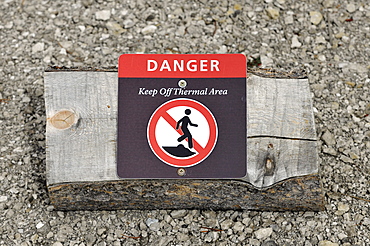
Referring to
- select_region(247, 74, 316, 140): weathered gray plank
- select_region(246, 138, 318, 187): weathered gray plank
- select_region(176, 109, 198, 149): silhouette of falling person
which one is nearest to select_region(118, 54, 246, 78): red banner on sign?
select_region(247, 74, 316, 140): weathered gray plank

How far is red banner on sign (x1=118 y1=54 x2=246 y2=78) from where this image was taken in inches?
94.5

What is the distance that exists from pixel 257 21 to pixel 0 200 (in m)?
2.18

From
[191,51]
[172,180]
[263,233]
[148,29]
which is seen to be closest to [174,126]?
[172,180]

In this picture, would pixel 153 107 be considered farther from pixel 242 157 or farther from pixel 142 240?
pixel 142 240

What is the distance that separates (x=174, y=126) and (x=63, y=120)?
1.94 feet

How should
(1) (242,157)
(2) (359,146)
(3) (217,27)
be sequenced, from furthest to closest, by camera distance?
1. (3) (217,27)
2. (2) (359,146)
3. (1) (242,157)

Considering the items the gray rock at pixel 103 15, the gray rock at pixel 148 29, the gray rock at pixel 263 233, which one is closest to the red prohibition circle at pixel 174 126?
the gray rock at pixel 263 233

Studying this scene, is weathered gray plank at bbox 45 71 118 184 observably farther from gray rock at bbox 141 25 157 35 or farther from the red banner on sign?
gray rock at bbox 141 25 157 35

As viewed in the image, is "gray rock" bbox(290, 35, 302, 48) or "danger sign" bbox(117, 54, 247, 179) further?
"gray rock" bbox(290, 35, 302, 48)

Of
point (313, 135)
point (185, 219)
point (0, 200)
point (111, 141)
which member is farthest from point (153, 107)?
point (0, 200)

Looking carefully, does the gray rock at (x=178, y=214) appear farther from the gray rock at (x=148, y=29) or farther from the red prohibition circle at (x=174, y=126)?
the gray rock at (x=148, y=29)

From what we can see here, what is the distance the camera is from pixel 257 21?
3432mm

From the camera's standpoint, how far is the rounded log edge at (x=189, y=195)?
7.81 ft

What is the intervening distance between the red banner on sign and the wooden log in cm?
10
